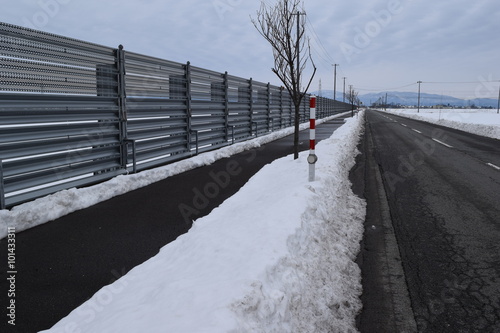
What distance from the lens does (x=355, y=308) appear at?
3.09 metres

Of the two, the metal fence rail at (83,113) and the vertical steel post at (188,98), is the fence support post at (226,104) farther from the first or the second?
the vertical steel post at (188,98)

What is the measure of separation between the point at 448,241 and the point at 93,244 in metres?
4.42

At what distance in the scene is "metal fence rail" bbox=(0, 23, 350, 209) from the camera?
5199 millimetres

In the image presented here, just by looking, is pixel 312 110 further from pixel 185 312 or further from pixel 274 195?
pixel 185 312

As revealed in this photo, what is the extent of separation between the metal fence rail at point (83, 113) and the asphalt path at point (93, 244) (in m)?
0.94

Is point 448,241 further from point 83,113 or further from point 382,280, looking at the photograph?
point 83,113

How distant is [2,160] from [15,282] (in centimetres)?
239

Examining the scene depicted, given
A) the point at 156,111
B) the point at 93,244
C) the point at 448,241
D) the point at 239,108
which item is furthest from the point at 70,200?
the point at 239,108

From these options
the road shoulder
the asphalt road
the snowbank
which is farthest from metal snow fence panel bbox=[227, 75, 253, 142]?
the road shoulder

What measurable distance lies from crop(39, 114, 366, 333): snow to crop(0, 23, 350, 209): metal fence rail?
116 inches

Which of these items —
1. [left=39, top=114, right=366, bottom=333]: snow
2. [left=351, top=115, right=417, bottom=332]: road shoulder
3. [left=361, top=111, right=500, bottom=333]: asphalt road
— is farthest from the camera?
[left=361, top=111, right=500, bottom=333]: asphalt road

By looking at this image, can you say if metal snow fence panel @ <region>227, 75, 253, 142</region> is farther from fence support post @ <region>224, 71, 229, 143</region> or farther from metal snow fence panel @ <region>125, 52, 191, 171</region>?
metal snow fence panel @ <region>125, 52, 191, 171</region>

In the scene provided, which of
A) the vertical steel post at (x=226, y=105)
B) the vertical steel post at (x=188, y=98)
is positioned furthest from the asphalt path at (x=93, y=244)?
the vertical steel post at (x=226, y=105)

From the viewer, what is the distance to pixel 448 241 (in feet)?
15.1
